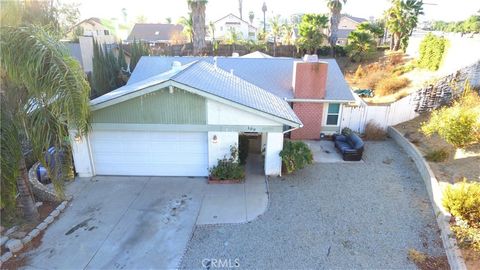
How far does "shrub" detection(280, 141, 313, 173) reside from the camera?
1204 cm

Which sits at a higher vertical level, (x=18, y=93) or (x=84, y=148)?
(x=18, y=93)

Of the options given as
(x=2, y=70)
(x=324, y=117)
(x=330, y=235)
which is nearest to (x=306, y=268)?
(x=330, y=235)

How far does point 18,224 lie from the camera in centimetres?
912

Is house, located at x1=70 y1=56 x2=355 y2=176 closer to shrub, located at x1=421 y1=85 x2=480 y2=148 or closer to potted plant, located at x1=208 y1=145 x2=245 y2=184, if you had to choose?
potted plant, located at x1=208 y1=145 x2=245 y2=184

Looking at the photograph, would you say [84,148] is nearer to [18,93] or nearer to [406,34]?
[18,93]

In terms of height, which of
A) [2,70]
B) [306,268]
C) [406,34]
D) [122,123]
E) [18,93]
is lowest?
[306,268]

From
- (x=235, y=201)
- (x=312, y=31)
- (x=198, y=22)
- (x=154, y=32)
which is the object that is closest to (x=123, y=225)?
(x=235, y=201)

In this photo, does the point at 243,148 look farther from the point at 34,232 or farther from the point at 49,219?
the point at 34,232

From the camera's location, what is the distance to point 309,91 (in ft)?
53.2

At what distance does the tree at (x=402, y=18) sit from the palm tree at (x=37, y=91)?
3585 centimetres

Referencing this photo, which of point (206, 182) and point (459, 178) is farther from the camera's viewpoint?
point (206, 182)

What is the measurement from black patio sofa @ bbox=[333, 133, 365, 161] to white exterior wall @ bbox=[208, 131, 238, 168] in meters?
5.84

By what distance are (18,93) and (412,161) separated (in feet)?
51.6
